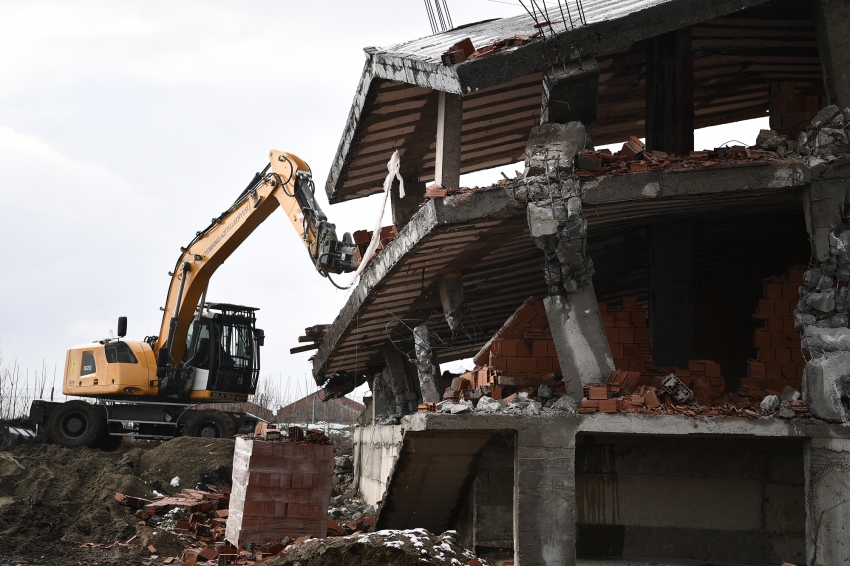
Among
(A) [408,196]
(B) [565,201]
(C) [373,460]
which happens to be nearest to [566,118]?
(B) [565,201]

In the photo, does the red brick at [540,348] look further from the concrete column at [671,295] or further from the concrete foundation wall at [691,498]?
the concrete column at [671,295]

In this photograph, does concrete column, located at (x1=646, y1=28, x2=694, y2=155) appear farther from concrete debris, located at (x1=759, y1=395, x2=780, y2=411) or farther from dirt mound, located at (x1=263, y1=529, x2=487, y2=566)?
dirt mound, located at (x1=263, y1=529, x2=487, y2=566)

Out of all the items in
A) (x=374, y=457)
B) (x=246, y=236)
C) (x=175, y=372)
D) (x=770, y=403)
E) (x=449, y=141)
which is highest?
(x=246, y=236)

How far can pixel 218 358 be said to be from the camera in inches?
798

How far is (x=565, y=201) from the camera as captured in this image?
9367mm

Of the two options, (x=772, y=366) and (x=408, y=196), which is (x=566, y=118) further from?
(x=408, y=196)

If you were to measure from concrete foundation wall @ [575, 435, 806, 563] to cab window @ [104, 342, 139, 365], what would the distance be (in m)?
12.4

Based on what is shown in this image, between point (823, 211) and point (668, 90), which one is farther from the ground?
point (668, 90)

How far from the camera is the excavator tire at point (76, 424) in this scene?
64.6ft

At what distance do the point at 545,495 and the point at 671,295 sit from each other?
3.56m

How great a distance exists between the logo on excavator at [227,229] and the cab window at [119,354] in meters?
2.91

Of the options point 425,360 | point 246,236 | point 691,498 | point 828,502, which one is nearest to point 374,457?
point 425,360

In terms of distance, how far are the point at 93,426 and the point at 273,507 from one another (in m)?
11.1

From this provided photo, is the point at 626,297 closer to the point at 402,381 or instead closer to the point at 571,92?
the point at 571,92
